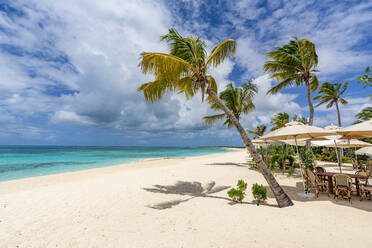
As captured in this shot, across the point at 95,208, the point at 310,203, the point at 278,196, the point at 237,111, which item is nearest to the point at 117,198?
the point at 95,208

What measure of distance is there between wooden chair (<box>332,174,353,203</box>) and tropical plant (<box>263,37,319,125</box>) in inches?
282

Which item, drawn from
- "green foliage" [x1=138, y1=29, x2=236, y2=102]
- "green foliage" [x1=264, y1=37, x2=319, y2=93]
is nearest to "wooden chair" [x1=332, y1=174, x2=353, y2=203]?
"green foliage" [x1=138, y1=29, x2=236, y2=102]

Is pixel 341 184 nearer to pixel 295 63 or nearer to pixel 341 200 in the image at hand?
pixel 341 200

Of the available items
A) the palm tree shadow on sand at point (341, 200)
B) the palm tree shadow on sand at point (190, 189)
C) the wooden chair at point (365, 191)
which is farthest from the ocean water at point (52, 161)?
the wooden chair at point (365, 191)

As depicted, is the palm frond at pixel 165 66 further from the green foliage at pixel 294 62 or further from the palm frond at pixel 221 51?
the green foliage at pixel 294 62

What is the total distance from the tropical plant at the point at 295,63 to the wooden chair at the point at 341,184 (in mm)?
7160

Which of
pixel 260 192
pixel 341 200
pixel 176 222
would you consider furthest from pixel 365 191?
pixel 176 222

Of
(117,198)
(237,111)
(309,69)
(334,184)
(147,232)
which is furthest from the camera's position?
(237,111)

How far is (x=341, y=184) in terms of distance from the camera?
219 inches

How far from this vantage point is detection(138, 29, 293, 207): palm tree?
544cm

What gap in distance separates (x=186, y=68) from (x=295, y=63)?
989 centimetres

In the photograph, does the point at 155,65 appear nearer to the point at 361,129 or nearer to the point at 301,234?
the point at 301,234

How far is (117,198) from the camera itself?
5.94 m

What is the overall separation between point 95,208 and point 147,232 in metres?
2.38
